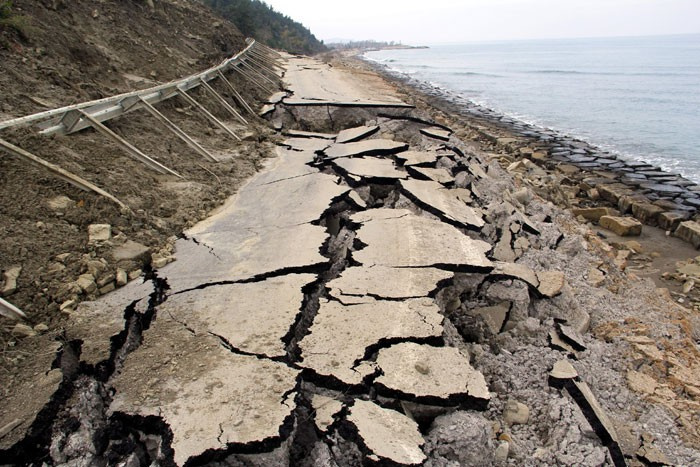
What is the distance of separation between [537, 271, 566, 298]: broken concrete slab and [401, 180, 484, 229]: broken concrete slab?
0.82 metres

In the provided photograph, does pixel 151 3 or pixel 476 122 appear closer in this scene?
pixel 151 3

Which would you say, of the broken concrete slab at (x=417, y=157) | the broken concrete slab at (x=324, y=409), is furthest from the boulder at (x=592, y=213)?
the broken concrete slab at (x=324, y=409)

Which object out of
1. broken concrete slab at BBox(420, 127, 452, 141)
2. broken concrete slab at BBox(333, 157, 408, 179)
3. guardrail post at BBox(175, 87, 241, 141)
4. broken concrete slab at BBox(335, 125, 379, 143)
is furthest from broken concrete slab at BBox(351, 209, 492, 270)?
broken concrete slab at BBox(420, 127, 452, 141)

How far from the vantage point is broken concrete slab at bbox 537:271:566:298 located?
11.4 ft

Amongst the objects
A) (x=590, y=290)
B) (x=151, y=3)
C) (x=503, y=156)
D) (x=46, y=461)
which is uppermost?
(x=151, y=3)

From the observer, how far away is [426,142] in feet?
24.0

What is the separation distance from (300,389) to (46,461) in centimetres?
110

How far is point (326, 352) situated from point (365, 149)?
432cm

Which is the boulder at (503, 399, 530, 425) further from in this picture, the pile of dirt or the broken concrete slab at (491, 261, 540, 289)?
the pile of dirt

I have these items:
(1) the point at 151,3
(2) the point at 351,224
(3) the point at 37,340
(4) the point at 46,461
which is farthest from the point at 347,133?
(1) the point at 151,3

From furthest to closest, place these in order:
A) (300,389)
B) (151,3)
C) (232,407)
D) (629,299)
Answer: (151,3), (629,299), (300,389), (232,407)

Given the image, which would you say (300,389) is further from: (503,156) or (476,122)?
(476,122)

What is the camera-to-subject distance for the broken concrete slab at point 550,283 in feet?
11.4

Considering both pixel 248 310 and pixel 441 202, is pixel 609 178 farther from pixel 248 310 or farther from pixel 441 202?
pixel 248 310
